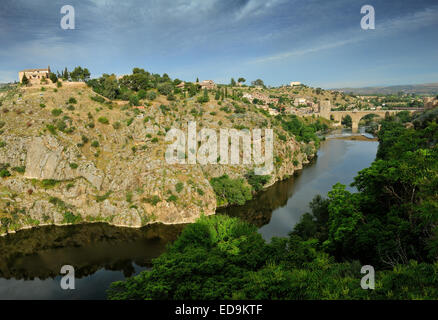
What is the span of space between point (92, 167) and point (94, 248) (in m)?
18.1

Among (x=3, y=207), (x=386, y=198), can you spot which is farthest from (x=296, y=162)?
(x=3, y=207)

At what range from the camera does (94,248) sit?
131 feet

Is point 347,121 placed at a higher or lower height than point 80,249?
higher

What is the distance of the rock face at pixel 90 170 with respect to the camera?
46812 mm

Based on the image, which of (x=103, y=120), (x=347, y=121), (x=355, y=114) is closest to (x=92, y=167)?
(x=103, y=120)

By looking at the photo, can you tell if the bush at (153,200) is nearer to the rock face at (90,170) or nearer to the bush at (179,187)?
the rock face at (90,170)

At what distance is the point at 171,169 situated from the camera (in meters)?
53.0

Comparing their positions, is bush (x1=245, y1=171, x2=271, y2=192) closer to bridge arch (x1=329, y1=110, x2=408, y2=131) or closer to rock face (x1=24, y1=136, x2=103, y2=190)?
rock face (x1=24, y1=136, x2=103, y2=190)

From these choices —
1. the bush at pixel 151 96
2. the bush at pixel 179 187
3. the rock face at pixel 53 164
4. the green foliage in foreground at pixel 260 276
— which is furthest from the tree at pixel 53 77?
the green foliage in foreground at pixel 260 276

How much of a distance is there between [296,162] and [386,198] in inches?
2100

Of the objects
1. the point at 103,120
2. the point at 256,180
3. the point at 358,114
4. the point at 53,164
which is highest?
the point at 358,114

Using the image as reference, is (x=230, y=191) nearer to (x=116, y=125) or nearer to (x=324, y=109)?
(x=116, y=125)

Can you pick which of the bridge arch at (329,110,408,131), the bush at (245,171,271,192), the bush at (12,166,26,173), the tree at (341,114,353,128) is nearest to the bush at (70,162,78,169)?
the bush at (12,166,26,173)
